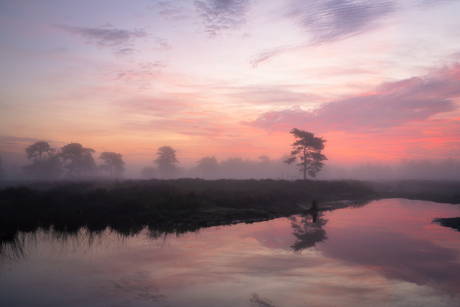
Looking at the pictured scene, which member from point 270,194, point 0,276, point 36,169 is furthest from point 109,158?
point 0,276

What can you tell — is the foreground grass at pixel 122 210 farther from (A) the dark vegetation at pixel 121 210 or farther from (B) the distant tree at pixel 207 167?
(B) the distant tree at pixel 207 167

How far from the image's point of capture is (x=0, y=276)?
7.71 metres

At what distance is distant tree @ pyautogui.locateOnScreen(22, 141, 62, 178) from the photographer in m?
71.6

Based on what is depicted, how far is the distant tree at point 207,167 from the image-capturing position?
4267 inches

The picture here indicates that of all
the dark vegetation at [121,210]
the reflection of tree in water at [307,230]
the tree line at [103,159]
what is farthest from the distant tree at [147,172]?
the reflection of tree in water at [307,230]

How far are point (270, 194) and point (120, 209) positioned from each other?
15088 millimetres

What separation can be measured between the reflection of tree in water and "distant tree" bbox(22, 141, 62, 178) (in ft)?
252

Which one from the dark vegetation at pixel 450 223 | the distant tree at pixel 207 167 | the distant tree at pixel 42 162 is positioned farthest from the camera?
the distant tree at pixel 207 167

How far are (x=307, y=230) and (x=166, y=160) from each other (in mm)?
75176

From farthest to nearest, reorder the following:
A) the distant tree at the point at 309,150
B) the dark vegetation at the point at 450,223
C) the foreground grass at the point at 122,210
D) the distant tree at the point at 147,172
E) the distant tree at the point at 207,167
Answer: the distant tree at the point at 207,167
the distant tree at the point at 147,172
the distant tree at the point at 309,150
the dark vegetation at the point at 450,223
the foreground grass at the point at 122,210

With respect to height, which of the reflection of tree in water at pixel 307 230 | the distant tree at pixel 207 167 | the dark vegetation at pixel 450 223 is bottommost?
the reflection of tree in water at pixel 307 230

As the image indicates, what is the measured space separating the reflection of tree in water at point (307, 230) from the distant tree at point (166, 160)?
7037cm

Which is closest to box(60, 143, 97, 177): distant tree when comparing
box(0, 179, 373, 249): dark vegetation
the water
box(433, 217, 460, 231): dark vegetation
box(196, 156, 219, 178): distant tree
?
box(196, 156, 219, 178): distant tree

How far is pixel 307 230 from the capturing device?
1486 centimetres
